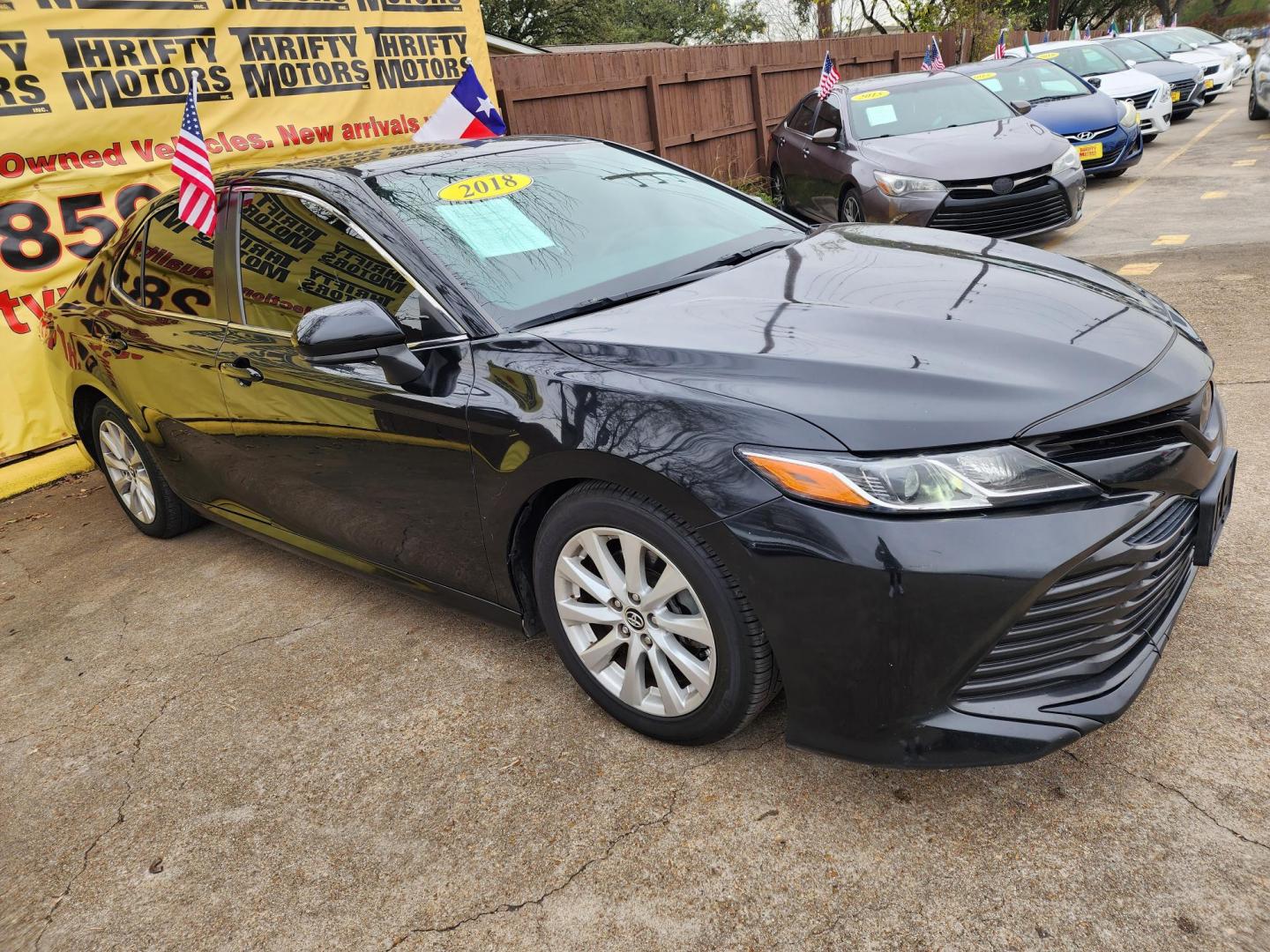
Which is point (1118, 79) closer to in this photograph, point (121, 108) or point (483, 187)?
point (121, 108)

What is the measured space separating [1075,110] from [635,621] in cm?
1022

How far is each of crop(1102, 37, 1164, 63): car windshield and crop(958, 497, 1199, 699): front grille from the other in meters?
19.6

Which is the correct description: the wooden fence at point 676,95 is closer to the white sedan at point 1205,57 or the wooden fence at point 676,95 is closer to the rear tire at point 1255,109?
the rear tire at point 1255,109

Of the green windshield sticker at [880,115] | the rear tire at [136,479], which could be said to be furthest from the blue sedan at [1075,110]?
the rear tire at [136,479]

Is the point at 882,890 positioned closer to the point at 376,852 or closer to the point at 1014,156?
the point at 376,852

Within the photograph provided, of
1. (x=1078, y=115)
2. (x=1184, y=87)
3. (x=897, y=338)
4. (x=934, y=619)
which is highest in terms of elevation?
(x=897, y=338)

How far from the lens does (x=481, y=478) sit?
2.68 meters

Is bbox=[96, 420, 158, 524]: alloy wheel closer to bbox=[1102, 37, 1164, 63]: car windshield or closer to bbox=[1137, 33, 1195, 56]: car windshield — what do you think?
bbox=[1102, 37, 1164, 63]: car windshield

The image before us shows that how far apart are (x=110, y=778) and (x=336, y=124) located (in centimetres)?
554

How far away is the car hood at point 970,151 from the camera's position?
740cm

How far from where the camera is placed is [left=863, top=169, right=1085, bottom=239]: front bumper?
7367 mm

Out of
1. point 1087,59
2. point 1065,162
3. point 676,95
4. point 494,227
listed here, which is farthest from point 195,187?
point 1087,59

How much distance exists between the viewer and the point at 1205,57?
2125 centimetres

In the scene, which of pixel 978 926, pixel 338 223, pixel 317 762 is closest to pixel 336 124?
pixel 338 223
